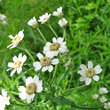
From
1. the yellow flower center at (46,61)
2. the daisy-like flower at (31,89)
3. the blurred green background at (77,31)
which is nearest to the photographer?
the daisy-like flower at (31,89)

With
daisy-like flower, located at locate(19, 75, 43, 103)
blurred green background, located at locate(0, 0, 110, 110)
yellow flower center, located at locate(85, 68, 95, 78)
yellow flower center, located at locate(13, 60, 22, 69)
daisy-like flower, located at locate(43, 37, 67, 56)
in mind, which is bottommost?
daisy-like flower, located at locate(19, 75, 43, 103)

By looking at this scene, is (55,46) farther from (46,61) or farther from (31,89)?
(31,89)

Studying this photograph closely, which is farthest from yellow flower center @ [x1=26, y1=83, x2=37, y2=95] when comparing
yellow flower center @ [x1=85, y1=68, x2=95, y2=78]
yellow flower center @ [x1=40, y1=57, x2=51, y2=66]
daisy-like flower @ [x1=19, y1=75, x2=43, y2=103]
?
yellow flower center @ [x1=85, y1=68, x2=95, y2=78]

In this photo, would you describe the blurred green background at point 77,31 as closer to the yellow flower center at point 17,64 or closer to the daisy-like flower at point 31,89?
the yellow flower center at point 17,64

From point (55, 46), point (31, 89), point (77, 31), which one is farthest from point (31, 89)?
point (77, 31)

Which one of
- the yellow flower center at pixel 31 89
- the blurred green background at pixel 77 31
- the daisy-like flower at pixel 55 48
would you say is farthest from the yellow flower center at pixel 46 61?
the blurred green background at pixel 77 31

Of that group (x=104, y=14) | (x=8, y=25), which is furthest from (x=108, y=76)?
(x=8, y=25)

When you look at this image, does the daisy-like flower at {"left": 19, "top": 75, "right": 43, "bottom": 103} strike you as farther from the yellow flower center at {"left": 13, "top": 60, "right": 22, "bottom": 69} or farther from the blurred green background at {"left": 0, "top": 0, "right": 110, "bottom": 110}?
the blurred green background at {"left": 0, "top": 0, "right": 110, "bottom": 110}

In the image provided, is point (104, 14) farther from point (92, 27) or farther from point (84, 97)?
point (84, 97)
